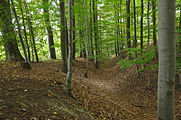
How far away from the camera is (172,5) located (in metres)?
1.72

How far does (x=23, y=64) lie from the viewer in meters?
5.64

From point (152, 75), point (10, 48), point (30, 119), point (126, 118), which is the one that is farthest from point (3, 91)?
point (152, 75)

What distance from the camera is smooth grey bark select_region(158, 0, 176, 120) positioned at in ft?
5.74

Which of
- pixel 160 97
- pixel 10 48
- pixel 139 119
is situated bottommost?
pixel 139 119

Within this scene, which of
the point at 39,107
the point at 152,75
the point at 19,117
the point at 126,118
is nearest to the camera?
the point at 19,117

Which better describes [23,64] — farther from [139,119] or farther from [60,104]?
[139,119]

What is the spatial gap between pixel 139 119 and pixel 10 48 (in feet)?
30.2

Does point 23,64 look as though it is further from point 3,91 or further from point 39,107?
point 39,107

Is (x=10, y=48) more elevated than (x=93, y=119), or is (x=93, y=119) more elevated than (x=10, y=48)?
(x=10, y=48)

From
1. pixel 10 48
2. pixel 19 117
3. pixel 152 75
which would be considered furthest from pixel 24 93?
pixel 152 75

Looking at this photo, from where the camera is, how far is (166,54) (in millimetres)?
1810

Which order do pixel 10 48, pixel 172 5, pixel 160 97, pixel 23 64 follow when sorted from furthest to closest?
pixel 10 48, pixel 23 64, pixel 160 97, pixel 172 5

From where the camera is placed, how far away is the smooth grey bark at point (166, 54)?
1751 millimetres

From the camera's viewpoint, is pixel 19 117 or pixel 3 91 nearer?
pixel 19 117
